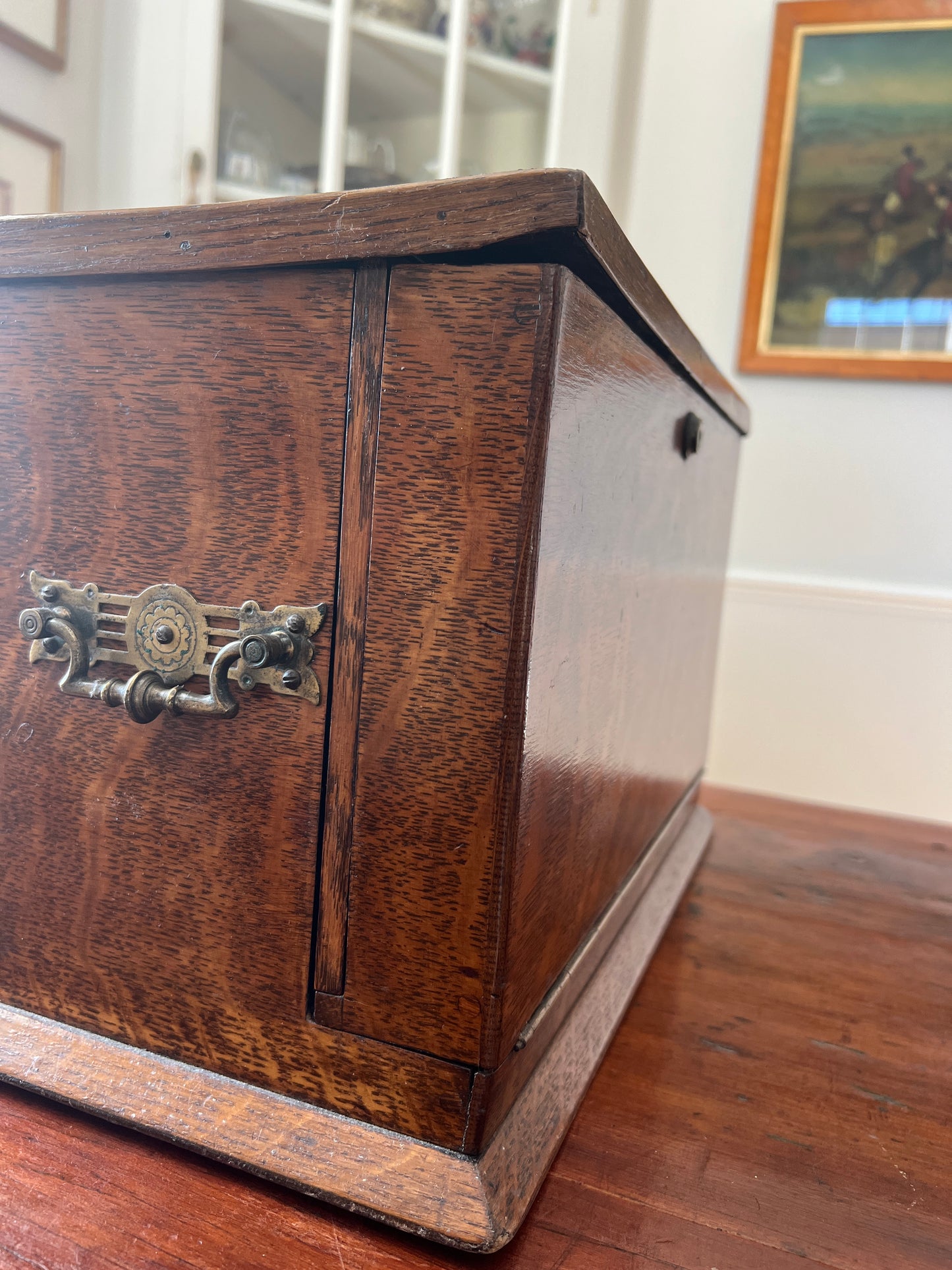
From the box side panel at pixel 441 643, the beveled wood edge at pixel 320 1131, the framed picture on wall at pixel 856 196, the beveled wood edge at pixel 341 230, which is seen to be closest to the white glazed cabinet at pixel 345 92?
the framed picture on wall at pixel 856 196

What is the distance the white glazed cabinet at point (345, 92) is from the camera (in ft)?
5.15

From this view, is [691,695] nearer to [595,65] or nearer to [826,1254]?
[826,1254]

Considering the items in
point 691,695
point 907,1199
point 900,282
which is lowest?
point 907,1199

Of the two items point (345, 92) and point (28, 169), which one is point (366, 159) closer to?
point (345, 92)

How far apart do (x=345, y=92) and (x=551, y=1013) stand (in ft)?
5.16

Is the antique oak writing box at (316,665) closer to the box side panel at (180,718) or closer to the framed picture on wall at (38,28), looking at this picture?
the box side panel at (180,718)

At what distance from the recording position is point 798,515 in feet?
5.61

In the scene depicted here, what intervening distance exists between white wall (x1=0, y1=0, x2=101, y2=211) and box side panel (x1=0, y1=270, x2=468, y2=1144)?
1.29 meters

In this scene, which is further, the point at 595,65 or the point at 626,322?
the point at 595,65

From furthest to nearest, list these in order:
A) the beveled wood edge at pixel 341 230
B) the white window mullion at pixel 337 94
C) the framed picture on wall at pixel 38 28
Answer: the white window mullion at pixel 337 94
the framed picture on wall at pixel 38 28
the beveled wood edge at pixel 341 230

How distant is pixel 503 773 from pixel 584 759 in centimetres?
14

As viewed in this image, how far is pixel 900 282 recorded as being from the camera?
1.61 meters

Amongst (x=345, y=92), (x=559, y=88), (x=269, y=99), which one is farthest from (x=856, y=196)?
(x=269, y=99)

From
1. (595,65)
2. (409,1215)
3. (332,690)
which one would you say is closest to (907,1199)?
(409,1215)
